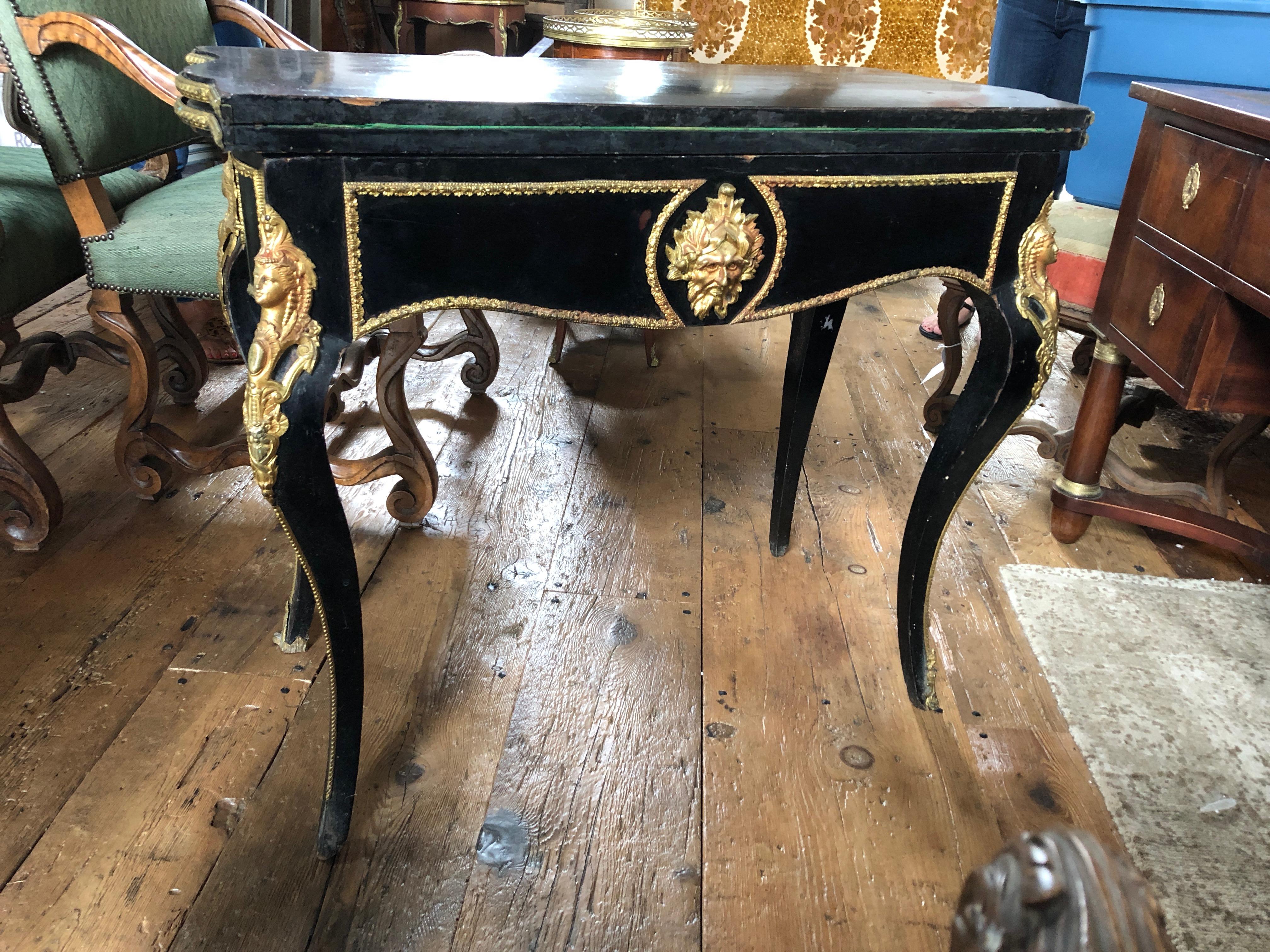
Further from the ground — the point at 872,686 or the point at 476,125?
the point at 476,125

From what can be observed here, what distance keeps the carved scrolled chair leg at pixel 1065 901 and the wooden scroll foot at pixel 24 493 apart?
1706 mm

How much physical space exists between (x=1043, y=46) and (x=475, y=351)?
1.59m

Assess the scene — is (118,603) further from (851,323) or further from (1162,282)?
(851,323)

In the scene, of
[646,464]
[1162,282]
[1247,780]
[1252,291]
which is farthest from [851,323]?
[1247,780]

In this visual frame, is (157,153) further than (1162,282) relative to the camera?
Yes

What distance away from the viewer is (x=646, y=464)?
6.53ft

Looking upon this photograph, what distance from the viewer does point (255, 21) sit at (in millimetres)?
1715

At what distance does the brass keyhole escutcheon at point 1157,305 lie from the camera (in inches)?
59.2

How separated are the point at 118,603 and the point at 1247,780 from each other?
1.67 metres

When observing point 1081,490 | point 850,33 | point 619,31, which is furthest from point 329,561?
point 850,33

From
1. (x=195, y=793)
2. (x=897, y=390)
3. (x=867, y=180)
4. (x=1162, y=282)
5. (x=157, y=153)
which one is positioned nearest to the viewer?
(x=867, y=180)

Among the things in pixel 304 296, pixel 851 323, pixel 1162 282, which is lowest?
pixel 851 323

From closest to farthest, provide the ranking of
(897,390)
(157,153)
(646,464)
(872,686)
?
(872,686), (157,153), (646,464), (897,390)

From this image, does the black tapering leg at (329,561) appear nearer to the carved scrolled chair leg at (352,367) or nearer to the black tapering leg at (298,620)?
the black tapering leg at (298,620)
